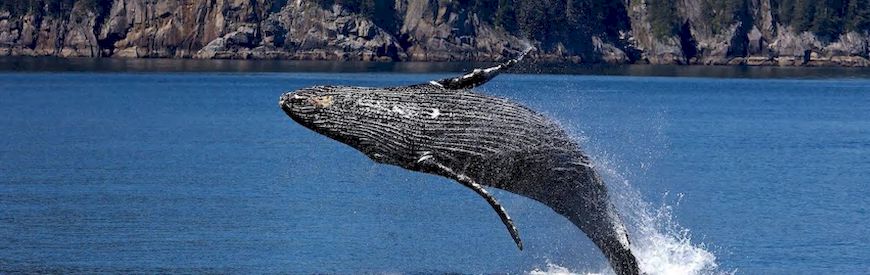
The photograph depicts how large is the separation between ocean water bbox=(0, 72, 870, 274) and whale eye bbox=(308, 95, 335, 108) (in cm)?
285

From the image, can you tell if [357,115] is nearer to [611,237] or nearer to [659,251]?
[611,237]

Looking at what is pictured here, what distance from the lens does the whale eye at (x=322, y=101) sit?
54.2 ft

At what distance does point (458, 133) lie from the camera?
16875mm

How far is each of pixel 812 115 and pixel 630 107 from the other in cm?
870

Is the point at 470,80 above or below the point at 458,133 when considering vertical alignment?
above

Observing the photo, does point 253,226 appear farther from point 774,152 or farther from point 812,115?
point 812,115

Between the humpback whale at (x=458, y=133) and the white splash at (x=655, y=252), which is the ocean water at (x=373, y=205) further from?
the humpback whale at (x=458, y=133)

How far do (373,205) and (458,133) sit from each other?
13808 mm

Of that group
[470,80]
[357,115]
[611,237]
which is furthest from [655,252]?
[357,115]

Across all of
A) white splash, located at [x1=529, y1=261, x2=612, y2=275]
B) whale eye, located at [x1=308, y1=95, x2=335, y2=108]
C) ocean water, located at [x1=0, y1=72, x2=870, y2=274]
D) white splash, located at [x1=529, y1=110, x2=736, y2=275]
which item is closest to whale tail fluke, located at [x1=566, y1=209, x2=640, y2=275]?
ocean water, located at [x1=0, y1=72, x2=870, y2=274]

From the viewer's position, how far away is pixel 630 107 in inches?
3123

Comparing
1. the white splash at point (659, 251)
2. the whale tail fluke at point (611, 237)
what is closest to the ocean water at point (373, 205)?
the white splash at point (659, 251)

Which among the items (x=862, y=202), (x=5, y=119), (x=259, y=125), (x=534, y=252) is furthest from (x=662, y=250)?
(x=5, y=119)

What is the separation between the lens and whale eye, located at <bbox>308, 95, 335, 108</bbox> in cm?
1652
